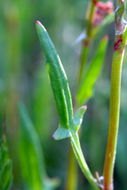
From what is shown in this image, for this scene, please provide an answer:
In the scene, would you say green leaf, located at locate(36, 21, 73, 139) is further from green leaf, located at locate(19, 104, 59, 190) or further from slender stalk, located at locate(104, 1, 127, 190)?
green leaf, located at locate(19, 104, 59, 190)

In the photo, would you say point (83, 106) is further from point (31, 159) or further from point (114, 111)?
point (31, 159)

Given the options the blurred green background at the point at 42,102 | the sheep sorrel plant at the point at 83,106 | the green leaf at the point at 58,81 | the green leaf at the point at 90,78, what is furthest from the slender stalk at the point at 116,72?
the blurred green background at the point at 42,102

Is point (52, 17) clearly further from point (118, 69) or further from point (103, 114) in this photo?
point (118, 69)

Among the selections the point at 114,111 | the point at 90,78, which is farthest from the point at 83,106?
the point at 90,78

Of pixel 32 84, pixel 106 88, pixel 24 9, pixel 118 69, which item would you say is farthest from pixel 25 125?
pixel 24 9

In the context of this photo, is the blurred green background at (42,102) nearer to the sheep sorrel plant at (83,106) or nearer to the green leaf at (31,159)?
the green leaf at (31,159)

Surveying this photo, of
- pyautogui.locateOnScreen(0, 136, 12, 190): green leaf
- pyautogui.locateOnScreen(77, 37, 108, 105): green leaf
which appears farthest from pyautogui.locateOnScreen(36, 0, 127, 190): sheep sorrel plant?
pyautogui.locateOnScreen(77, 37, 108, 105): green leaf
